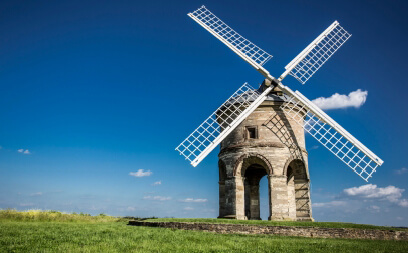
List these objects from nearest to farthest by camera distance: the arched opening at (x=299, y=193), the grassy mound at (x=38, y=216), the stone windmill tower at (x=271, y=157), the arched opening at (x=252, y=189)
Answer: the grassy mound at (x=38, y=216) < the stone windmill tower at (x=271, y=157) < the arched opening at (x=299, y=193) < the arched opening at (x=252, y=189)

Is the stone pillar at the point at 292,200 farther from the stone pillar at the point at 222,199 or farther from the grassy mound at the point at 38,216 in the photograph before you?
the grassy mound at the point at 38,216

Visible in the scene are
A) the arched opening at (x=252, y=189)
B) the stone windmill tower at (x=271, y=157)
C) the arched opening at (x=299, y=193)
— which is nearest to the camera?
the stone windmill tower at (x=271, y=157)

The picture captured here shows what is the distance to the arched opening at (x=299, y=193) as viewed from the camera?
758 inches

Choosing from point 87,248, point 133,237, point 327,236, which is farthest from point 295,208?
point 87,248

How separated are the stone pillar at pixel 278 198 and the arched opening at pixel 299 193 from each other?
1.25 metres

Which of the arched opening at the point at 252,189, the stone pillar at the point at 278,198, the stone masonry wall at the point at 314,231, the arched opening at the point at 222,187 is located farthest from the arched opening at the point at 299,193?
the stone masonry wall at the point at 314,231

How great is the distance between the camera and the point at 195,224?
14180mm

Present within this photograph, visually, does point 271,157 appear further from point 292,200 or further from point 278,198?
point 292,200

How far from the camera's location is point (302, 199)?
63.9ft

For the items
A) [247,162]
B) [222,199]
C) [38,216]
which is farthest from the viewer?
[222,199]

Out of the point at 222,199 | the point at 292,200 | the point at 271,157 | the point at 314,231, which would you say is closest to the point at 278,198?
the point at 292,200

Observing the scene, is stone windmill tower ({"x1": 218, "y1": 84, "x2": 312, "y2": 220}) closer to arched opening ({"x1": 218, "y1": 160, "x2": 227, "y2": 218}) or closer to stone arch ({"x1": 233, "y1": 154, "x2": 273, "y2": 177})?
stone arch ({"x1": 233, "y1": 154, "x2": 273, "y2": 177})

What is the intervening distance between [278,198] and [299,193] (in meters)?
2.15

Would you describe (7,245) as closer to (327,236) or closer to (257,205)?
(327,236)
